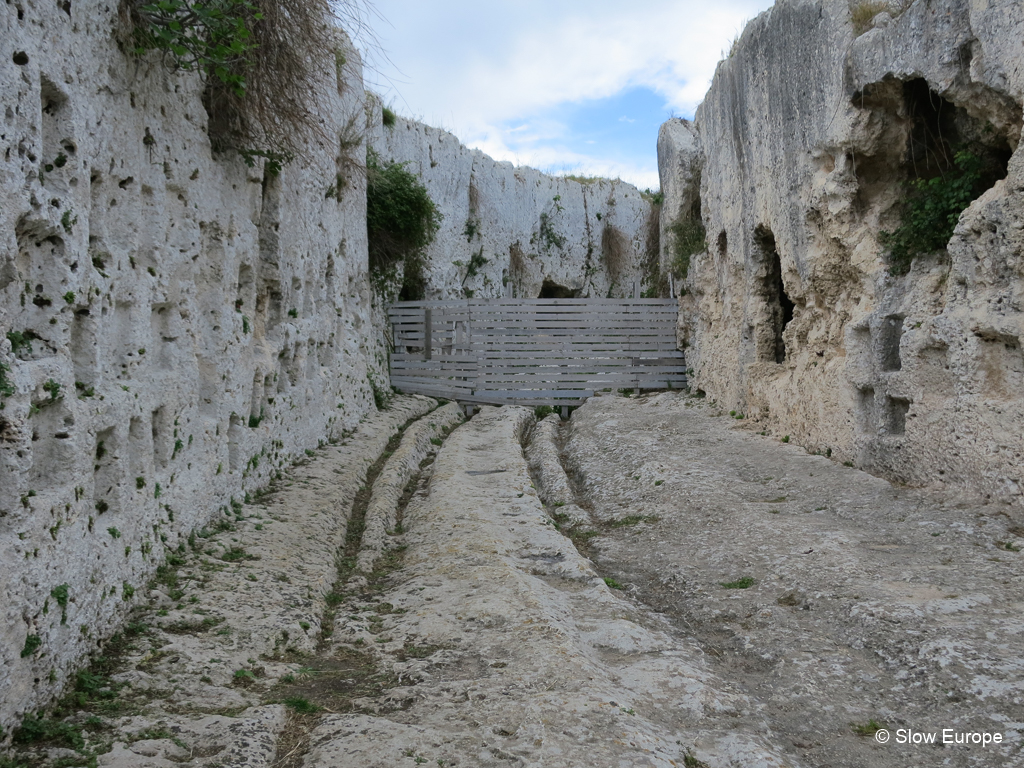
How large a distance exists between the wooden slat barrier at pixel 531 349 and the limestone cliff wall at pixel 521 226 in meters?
1.51

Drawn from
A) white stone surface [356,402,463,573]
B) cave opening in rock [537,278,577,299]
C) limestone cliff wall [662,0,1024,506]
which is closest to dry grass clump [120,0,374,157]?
white stone surface [356,402,463,573]

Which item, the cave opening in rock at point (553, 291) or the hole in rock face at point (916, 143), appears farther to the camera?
the cave opening in rock at point (553, 291)

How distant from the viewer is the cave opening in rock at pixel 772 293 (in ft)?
38.9

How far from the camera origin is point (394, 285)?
16.0 meters

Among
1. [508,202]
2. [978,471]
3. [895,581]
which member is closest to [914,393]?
[978,471]

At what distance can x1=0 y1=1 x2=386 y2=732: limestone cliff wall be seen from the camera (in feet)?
12.0

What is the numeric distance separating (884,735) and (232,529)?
4891 millimetres

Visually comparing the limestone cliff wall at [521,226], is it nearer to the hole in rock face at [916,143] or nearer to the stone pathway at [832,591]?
the stone pathway at [832,591]

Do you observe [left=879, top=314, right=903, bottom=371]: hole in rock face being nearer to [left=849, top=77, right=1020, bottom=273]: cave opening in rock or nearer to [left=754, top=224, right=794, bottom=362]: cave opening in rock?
[left=849, top=77, right=1020, bottom=273]: cave opening in rock

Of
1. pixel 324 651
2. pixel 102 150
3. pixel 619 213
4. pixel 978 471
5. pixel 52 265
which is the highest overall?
pixel 619 213

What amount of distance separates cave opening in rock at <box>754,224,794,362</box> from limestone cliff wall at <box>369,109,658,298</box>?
715 cm

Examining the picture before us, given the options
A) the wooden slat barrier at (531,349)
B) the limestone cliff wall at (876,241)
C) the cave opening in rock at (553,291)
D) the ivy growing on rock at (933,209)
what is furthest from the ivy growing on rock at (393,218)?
the ivy growing on rock at (933,209)

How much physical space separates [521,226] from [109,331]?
50.4 feet

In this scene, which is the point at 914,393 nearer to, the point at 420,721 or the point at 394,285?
the point at 420,721
